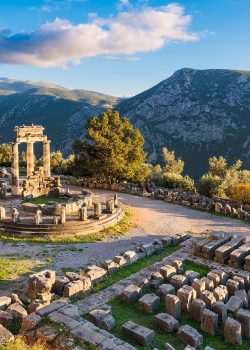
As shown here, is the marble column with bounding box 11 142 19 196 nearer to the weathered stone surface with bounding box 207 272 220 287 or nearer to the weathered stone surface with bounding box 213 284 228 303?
the weathered stone surface with bounding box 207 272 220 287

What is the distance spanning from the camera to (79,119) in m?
140

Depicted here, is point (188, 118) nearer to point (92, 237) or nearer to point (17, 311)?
point (92, 237)

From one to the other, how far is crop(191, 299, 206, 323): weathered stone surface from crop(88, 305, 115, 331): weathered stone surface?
2.80 m

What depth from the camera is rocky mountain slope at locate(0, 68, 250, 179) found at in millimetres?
108375

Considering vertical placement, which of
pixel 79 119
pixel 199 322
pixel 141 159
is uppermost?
pixel 79 119

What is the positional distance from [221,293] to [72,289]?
5.45 m

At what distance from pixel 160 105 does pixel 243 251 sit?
11574 centimetres

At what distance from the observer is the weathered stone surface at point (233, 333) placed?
11.4 meters

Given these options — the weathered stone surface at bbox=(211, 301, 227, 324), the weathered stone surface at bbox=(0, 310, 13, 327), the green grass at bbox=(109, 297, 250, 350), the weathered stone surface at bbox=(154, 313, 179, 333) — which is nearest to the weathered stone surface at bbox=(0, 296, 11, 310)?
the weathered stone surface at bbox=(0, 310, 13, 327)

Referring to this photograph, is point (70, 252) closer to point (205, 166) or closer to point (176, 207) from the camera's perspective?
point (176, 207)

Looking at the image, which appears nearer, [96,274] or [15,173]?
[96,274]

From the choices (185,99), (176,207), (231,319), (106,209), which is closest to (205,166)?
(185,99)

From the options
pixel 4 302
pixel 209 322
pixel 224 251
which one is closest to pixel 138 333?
pixel 209 322

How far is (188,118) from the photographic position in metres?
121
